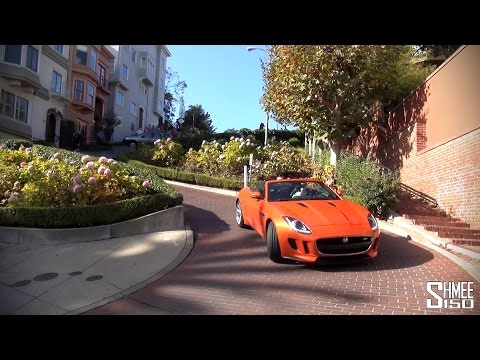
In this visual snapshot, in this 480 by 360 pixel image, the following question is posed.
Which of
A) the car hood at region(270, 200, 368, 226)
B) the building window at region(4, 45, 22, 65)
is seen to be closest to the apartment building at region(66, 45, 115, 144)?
the building window at region(4, 45, 22, 65)

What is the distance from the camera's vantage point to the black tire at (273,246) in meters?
5.56

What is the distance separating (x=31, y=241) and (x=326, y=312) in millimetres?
5280

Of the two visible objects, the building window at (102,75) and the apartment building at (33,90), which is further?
the building window at (102,75)

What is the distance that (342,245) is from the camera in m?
5.20

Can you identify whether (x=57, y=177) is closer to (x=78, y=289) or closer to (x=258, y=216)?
(x=78, y=289)

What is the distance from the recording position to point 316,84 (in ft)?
37.3

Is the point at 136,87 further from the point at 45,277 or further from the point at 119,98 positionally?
the point at 45,277

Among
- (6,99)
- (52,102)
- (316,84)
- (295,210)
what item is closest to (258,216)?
(295,210)

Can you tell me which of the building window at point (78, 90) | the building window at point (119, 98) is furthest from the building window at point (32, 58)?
the building window at point (119, 98)

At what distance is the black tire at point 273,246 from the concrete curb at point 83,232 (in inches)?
107

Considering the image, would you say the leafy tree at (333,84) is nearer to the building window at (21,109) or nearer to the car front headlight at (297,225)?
the car front headlight at (297,225)

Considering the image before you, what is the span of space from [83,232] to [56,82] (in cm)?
2173

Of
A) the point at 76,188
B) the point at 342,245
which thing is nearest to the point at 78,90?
the point at 76,188

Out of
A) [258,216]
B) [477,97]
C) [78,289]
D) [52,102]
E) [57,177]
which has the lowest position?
[78,289]
